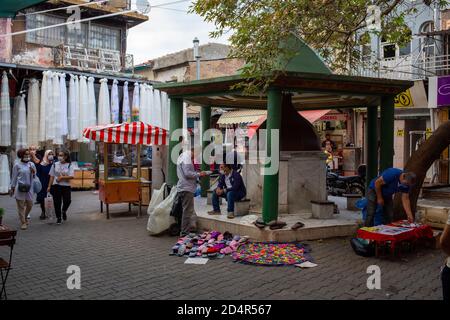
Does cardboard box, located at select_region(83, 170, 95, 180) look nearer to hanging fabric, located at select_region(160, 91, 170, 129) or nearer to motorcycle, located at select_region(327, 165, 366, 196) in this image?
hanging fabric, located at select_region(160, 91, 170, 129)

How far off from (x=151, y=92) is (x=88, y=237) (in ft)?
28.8

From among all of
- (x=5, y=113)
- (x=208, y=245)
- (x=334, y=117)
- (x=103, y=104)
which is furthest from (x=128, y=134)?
(x=334, y=117)

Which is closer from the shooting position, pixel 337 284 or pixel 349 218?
pixel 337 284

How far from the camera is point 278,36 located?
24.6 ft

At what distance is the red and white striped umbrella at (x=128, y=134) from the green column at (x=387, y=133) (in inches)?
214

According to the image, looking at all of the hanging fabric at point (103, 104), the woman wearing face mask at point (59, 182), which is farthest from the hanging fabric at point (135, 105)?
the woman wearing face mask at point (59, 182)

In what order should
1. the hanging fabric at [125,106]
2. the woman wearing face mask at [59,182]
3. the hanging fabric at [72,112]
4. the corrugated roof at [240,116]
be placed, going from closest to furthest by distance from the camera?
the woman wearing face mask at [59,182], the hanging fabric at [72,112], the hanging fabric at [125,106], the corrugated roof at [240,116]

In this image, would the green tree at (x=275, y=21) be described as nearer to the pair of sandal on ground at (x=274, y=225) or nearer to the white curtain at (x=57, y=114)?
the pair of sandal on ground at (x=274, y=225)

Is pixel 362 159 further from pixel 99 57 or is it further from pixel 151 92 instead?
pixel 99 57

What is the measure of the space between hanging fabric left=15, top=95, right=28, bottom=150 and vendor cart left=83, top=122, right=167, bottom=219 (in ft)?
14.3

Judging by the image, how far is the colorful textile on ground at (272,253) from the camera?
693cm

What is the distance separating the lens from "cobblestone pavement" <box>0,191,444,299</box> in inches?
218

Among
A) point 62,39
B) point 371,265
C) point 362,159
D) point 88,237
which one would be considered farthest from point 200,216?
point 62,39

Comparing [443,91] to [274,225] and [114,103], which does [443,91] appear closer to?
[274,225]
